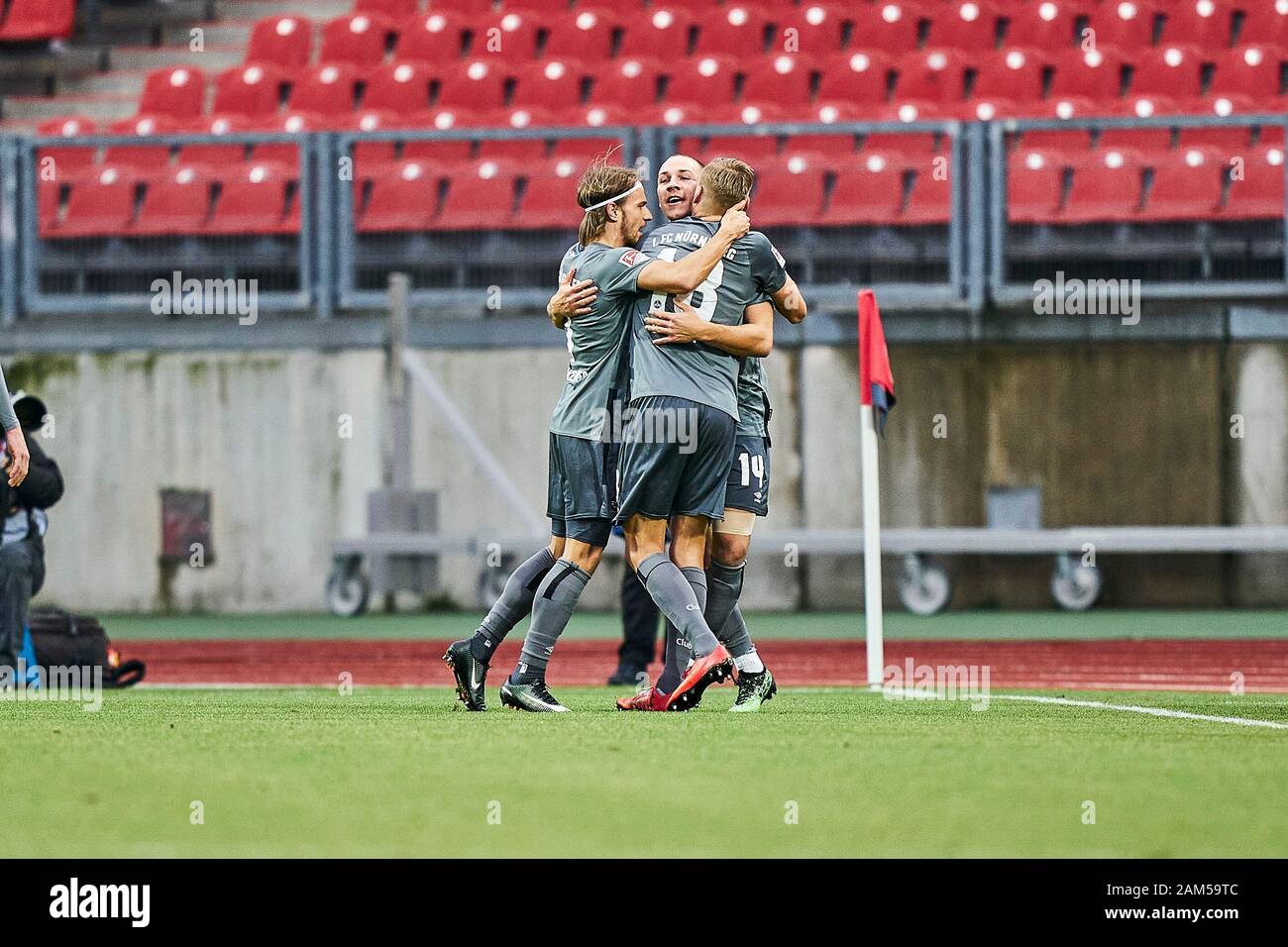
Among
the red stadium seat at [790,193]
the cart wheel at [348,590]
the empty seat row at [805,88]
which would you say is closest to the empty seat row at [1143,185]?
the red stadium seat at [790,193]

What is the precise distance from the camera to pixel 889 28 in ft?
63.0

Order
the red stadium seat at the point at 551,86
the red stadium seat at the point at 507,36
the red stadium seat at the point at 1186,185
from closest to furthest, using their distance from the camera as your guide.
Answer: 1. the red stadium seat at the point at 1186,185
2. the red stadium seat at the point at 551,86
3. the red stadium seat at the point at 507,36

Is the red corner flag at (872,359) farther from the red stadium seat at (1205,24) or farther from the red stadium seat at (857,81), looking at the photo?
the red stadium seat at (1205,24)

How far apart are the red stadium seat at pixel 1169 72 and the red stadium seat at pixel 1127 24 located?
47 cm

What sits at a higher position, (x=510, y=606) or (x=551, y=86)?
(x=551, y=86)

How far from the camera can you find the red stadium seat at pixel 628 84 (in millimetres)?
18672

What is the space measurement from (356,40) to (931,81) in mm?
5454

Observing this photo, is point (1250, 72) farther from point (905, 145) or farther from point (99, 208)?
point (99, 208)

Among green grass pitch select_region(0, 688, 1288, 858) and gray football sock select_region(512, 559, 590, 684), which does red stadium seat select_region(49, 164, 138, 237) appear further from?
gray football sock select_region(512, 559, 590, 684)

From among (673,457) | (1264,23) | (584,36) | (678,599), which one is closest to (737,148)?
(584,36)

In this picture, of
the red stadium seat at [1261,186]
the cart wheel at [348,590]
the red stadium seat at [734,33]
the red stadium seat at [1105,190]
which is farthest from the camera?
the red stadium seat at [734,33]

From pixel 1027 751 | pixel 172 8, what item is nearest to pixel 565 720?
pixel 1027 751
